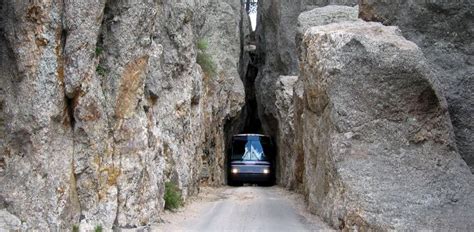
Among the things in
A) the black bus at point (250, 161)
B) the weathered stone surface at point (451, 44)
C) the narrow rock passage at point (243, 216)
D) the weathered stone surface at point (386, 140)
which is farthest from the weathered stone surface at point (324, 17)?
the weathered stone surface at point (386, 140)

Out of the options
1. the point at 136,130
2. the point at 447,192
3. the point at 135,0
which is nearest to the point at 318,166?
the point at 447,192

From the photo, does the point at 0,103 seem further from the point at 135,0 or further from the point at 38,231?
the point at 135,0

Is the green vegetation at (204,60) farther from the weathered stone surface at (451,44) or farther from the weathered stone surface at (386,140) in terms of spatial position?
the weathered stone surface at (386,140)

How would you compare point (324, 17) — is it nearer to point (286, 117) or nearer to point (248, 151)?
point (286, 117)

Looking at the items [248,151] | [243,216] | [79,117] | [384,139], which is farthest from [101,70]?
[248,151]

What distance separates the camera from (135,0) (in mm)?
11352

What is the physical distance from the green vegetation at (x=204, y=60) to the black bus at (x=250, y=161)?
3.62 meters

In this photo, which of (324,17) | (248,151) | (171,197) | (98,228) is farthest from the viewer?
(248,151)

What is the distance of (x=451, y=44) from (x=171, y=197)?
25.1 ft

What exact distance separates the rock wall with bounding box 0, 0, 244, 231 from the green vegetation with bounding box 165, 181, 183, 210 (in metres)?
0.35

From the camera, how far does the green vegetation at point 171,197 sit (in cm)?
1408

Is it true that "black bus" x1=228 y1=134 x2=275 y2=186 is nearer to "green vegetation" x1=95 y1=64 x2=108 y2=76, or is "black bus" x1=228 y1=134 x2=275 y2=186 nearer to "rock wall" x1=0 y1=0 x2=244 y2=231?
"rock wall" x1=0 y1=0 x2=244 y2=231

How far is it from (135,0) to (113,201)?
3911 millimetres

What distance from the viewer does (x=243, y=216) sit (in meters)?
13.7
